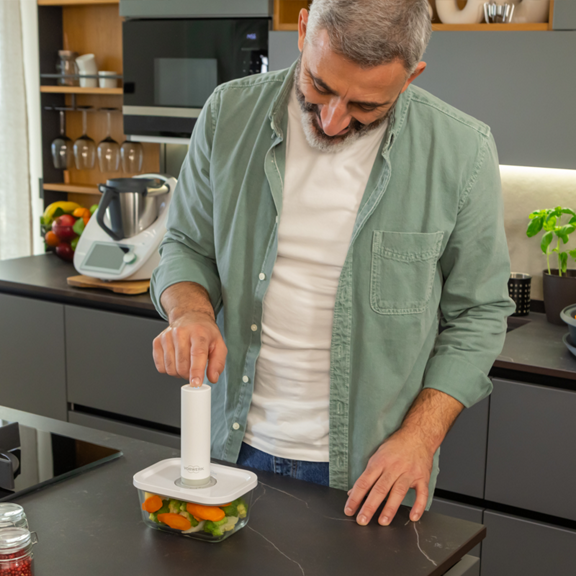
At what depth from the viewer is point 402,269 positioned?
4.07 feet

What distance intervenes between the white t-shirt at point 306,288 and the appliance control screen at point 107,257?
1325 mm

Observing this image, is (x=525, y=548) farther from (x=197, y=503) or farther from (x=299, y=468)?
(x=197, y=503)

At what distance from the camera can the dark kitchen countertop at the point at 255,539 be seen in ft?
2.92

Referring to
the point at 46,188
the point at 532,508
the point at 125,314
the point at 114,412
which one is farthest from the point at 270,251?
the point at 46,188

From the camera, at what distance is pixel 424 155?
125cm

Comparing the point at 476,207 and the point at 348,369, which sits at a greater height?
the point at 476,207

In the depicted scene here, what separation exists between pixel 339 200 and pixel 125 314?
1380 millimetres

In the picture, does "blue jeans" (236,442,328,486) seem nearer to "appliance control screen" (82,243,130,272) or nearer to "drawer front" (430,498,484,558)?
"drawer front" (430,498,484,558)

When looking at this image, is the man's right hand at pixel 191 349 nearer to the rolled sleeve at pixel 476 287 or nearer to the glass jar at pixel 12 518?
the glass jar at pixel 12 518

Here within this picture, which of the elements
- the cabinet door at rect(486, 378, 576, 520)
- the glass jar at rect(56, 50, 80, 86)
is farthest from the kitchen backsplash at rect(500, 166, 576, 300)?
the glass jar at rect(56, 50, 80, 86)

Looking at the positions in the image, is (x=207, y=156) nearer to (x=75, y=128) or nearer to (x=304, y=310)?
(x=304, y=310)

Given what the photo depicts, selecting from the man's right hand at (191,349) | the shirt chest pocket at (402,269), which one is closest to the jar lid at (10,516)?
the man's right hand at (191,349)

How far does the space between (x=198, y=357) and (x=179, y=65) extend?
6.11 ft

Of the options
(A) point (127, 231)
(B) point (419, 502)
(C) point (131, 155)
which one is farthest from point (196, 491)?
(C) point (131, 155)
